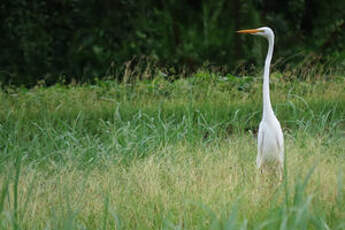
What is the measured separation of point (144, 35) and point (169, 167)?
6019 mm

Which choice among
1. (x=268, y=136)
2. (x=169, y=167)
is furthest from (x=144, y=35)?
(x=268, y=136)

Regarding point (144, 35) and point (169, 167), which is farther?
point (144, 35)

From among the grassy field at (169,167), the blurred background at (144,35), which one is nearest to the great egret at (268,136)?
the grassy field at (169,167)

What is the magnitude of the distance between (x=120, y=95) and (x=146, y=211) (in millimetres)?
3391

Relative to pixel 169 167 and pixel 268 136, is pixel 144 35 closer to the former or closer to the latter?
pixel 169 167

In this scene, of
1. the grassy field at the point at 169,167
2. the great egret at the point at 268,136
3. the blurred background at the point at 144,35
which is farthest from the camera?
the blurred background at the point at 144,35

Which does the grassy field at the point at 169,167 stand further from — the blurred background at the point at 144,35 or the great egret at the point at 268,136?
the blurred background at the point at 144,35

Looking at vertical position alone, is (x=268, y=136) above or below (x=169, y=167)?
above

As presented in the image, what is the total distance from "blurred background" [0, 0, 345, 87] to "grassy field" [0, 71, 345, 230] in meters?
3.07

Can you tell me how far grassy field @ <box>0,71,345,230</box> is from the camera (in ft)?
8.50

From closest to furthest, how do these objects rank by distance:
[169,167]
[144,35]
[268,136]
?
1. [268,136]
2. [169,167]
3. [144,35]

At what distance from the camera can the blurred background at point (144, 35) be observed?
30.3 ft

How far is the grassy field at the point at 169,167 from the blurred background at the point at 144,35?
3070 millimetres

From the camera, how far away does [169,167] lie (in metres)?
3.63
